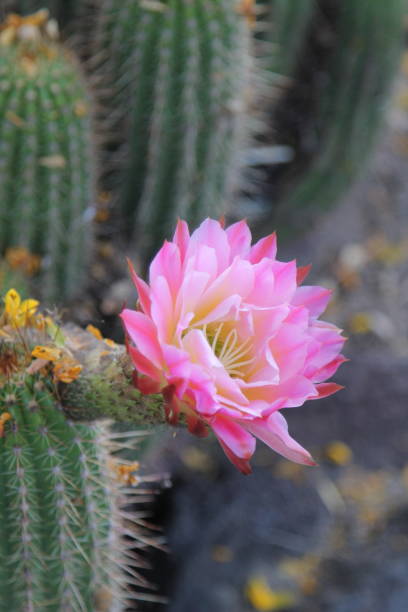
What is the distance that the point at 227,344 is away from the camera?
0.83m

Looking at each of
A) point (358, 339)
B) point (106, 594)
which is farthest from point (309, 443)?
point (106, 594)

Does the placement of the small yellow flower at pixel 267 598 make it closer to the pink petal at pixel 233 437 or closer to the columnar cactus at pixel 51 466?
the columnar cactus at pixel 51 466

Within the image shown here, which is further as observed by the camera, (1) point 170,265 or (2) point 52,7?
(2) point 52,7

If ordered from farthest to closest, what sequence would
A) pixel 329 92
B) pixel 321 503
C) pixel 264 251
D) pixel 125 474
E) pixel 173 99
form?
1. pixel 329 92
2. pixel 321 503
3. pixel 173 99
4. pixel 125 474
5. pixel 264 251

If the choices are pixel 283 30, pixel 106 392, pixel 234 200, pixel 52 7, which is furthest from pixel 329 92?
pixel 106 392

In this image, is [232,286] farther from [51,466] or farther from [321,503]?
[321,503]

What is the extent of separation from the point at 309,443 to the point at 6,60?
1344 millimetres

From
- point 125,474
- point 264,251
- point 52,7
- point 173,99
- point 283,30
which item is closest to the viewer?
point 264,251

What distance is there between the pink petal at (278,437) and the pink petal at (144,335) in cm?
11

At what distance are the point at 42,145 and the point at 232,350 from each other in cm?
86

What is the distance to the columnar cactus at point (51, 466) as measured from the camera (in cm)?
94

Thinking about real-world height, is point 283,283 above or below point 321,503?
above

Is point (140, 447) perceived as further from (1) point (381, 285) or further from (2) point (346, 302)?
(1) point (381, 285)

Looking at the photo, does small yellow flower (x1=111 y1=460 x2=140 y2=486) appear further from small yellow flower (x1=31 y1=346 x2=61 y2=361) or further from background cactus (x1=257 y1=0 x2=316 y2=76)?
background cactus (x1=257 y1=0 x2=316 y2=76)
